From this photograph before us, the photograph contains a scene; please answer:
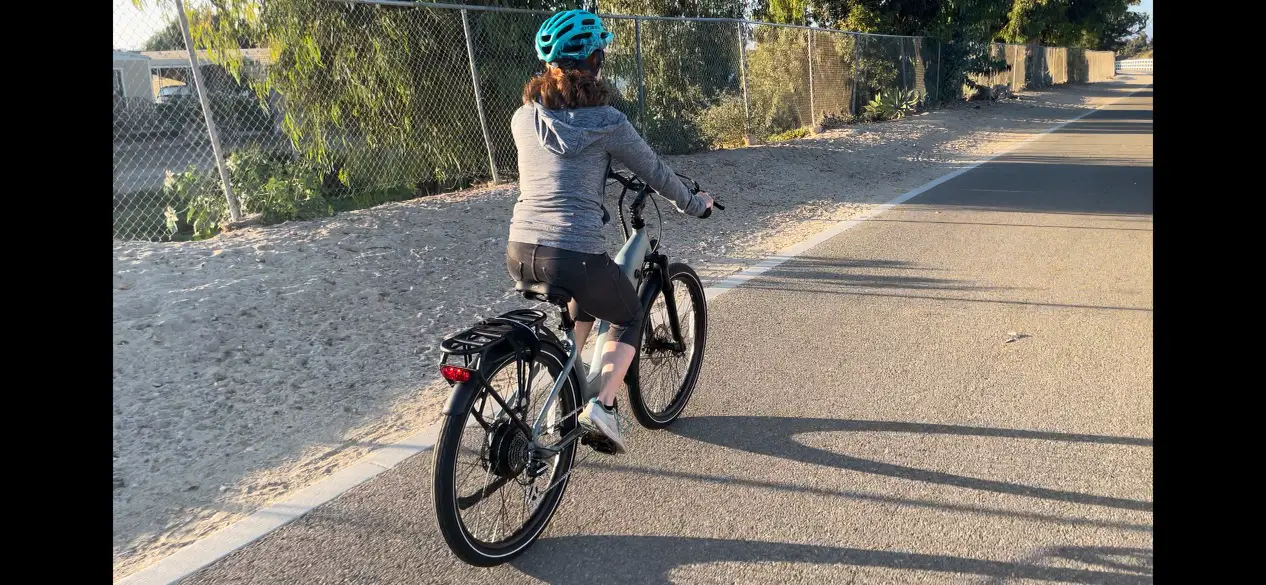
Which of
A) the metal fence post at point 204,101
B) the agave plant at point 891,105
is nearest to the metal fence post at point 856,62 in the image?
the agave plant at point 891,105

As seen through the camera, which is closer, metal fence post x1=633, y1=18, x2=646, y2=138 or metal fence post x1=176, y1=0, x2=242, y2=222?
metal fence post x1=176, y1=0, x2=242, y2=222

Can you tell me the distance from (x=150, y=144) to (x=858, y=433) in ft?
20.2

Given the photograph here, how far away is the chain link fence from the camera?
7.36m

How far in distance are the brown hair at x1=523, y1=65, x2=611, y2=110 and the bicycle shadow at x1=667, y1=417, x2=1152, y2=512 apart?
1.75 metres

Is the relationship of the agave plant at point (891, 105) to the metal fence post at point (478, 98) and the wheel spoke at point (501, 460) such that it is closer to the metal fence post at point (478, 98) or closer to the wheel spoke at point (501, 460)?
the metal fence post at point (478, 98)

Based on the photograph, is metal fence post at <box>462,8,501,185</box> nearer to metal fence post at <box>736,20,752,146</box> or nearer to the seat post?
metal fence post at <box>736,20,752,146</box>

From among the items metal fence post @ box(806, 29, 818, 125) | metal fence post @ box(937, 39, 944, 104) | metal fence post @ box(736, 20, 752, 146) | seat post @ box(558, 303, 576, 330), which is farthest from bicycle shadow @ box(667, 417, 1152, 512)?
metal fence post @ box(937, 39, 944, 104)

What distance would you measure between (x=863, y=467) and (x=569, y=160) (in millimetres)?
1831

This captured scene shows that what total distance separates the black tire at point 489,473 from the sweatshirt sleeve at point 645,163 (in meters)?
0.74

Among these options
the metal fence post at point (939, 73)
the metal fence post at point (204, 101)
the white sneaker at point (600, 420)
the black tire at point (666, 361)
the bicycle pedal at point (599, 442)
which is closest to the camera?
the white sneaker at point (600, 420)

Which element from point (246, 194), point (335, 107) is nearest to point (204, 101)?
point (246, 194)

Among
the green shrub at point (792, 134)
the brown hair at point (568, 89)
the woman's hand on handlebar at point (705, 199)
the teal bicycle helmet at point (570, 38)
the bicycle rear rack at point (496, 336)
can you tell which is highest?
the teal bicycle helmet at point (570, 38)

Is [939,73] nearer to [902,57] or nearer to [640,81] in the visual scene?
[902,57]

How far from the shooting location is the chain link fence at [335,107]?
736cm
